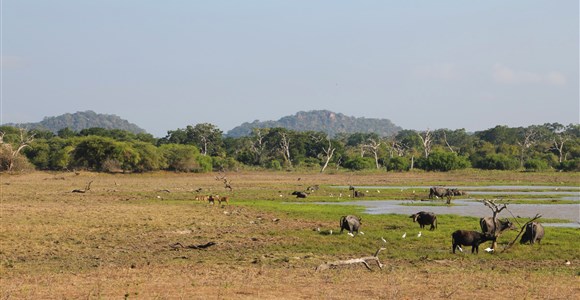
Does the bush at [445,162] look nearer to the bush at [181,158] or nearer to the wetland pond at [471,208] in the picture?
the bush at [181,158]

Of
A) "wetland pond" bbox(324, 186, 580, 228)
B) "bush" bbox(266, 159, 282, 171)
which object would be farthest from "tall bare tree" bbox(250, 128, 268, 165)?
"wetland pond" bbox(324, 186, 580, 228)

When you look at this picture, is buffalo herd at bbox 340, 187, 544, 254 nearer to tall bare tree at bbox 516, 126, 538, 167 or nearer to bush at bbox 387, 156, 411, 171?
bush at bbox 387, 156, 411, 171

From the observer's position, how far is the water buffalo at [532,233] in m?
21.9

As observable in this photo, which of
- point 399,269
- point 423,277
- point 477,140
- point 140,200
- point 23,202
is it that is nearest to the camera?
point 423,277

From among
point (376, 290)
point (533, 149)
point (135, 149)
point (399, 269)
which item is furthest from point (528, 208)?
point (533, 149)

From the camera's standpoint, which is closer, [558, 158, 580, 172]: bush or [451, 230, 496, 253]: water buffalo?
[451, 230, 496, 253]: water buffalo

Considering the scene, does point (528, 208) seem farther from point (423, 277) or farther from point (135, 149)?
point (135, 149)

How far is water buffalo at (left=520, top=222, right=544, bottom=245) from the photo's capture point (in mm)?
21922

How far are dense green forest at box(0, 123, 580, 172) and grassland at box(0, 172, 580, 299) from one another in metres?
42.6

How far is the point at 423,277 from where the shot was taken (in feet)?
52.2

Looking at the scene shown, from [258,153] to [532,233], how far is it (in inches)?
3575

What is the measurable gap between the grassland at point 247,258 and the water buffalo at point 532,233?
0.52m

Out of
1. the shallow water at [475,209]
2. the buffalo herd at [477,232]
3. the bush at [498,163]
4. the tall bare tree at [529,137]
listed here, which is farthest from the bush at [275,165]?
the buffalo herd at [477,232]

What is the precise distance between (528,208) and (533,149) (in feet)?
258
